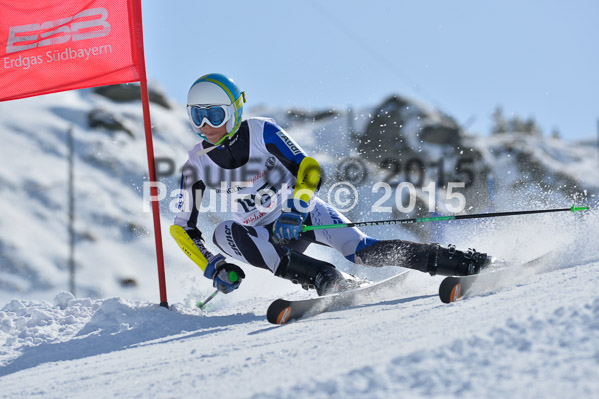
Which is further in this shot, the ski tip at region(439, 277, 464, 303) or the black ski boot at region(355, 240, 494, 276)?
the black ski boot at region(355, 240, 494, 276)

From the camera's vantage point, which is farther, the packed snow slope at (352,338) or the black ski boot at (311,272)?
the black ski boot at (311,272)

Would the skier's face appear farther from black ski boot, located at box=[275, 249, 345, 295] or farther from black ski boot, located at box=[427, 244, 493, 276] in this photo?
black ski boot, located at box=[427, 244, 493, 276]

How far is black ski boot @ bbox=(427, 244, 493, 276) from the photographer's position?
3598mm

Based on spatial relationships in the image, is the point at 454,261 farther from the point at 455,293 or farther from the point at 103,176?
the point at 103,176

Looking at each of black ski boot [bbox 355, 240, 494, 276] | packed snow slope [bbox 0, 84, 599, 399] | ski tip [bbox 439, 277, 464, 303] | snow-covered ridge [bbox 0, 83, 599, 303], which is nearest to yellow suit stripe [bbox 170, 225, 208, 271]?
packed snow slope [bbox 0, 84, 599, 399]

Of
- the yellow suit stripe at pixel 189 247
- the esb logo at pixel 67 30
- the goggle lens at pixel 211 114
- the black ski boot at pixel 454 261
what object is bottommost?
the black ski boot at pixel 454 261

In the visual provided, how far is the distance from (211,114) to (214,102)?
3.1 inches

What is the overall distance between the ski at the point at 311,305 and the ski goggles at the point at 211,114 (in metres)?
1.34

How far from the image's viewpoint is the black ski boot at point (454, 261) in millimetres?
3598

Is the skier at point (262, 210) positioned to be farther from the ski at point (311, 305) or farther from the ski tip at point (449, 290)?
the ski tip at point (449, 290)

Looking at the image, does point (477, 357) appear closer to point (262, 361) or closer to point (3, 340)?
point (262, 361)

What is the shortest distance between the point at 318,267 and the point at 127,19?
2.40 metres

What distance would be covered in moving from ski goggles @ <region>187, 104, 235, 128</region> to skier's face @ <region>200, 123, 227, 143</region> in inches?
1.3

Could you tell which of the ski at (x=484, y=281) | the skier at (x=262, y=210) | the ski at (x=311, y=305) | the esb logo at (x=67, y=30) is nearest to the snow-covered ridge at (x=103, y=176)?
the skier at (x=262, y=210)
